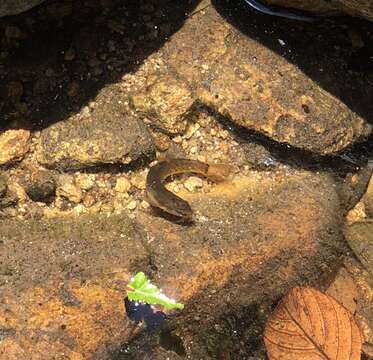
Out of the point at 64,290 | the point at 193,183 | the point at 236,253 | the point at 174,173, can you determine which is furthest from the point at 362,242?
the point at 64,290

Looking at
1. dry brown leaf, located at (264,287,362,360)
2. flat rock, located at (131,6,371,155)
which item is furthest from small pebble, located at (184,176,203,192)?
dry brown leaf, located at (264,287,362,360)

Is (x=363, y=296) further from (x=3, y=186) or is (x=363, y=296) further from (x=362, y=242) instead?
(x=3, y=186)

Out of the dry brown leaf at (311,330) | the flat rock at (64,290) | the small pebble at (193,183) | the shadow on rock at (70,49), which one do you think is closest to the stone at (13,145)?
the shadow on rock at (70,49)

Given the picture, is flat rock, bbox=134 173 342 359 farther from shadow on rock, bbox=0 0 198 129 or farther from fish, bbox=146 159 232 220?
shadow on rock, bbox=0 0 198 129

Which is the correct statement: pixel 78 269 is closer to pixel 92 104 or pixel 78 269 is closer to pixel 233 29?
pixel 92 104

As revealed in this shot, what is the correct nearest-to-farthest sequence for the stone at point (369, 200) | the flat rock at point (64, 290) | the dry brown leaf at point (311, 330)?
1. the flat rock at point (64, 290)
2. the dry brown leaf at point (311, 330)
3. the stone at point (369, 200)

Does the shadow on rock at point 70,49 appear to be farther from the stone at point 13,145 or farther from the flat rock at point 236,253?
the flat rock at point 236,253

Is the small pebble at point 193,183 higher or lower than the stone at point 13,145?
higher
